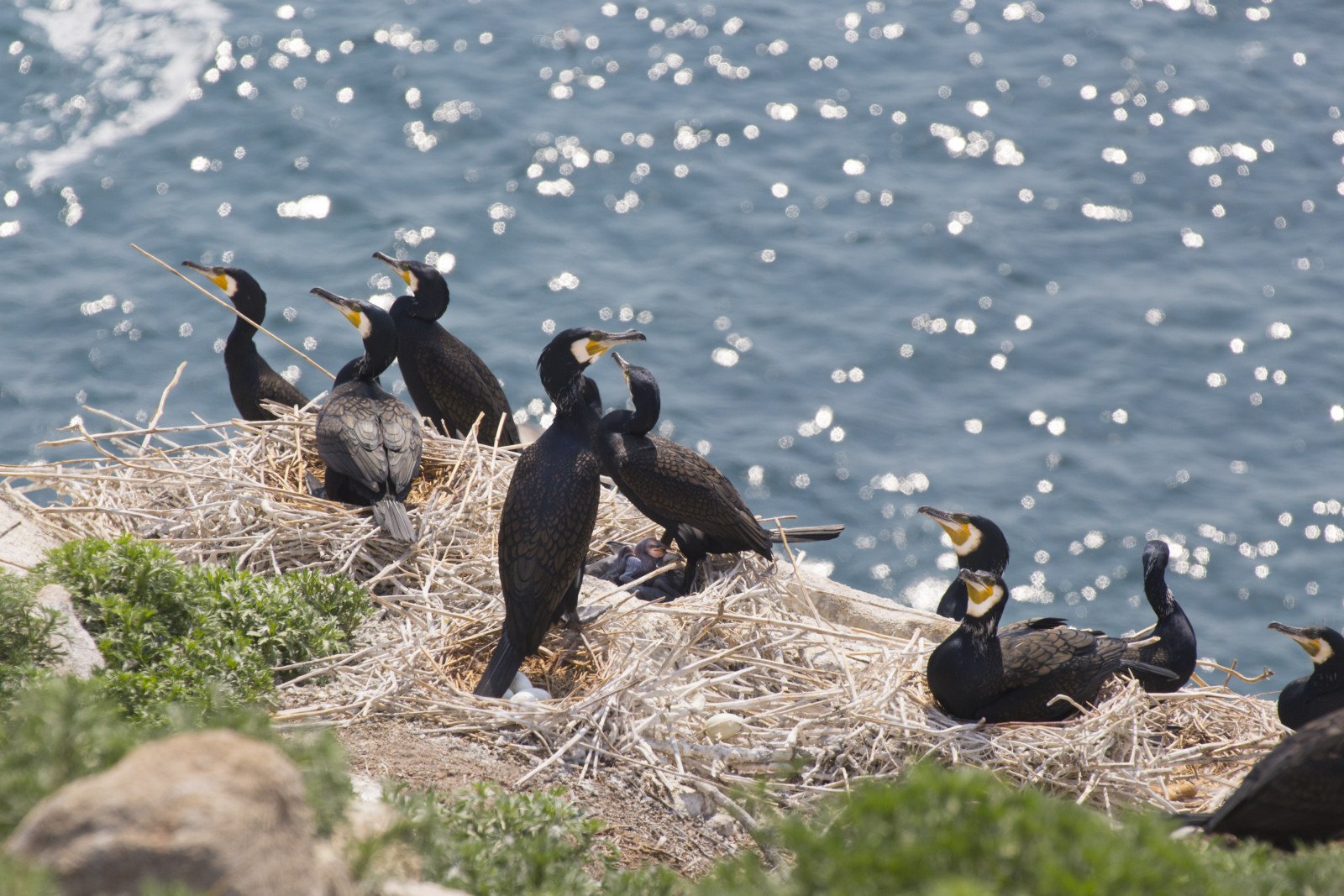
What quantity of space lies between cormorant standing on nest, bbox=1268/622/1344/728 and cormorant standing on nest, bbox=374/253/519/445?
13.3 feet

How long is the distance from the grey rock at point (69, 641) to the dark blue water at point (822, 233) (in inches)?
268

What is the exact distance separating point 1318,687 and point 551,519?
3.36 metres

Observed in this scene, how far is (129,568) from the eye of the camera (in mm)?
4551

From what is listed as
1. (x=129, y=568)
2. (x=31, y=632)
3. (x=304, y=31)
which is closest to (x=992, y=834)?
(x=31, y=632)

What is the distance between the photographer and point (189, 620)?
458 centimetres

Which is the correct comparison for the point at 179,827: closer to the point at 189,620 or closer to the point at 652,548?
the point at 189,620

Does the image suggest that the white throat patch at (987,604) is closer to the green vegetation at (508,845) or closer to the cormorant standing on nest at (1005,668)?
the cormorant standing on nest at (1005,668)

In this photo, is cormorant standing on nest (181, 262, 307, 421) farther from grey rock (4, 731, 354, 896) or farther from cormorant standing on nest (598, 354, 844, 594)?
grey rock (4, 731, 354, 896)

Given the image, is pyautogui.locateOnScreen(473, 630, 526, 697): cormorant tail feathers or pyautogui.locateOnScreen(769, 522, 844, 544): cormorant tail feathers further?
pyautogui.locateOnScreen(769, 522, 844, 544): cormorant tail feathers

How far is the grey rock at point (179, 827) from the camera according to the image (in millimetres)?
2129

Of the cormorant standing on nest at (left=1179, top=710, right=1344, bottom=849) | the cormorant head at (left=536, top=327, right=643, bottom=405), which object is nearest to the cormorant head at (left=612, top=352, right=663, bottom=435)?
the cormorant head at (left=536, top=327, right=643, bottom=405)

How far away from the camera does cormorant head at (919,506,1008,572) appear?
571cm

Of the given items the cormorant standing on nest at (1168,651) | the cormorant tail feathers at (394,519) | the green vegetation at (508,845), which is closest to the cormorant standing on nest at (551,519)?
the cormorant tail feathers at (394,519)

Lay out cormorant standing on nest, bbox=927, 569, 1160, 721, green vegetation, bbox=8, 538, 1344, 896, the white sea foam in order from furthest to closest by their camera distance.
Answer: the white sea foam, cormorant standing on nest, bbox=927, 569, 1160, 721, green vegetation, bbox=8, 538, 1344, 896
